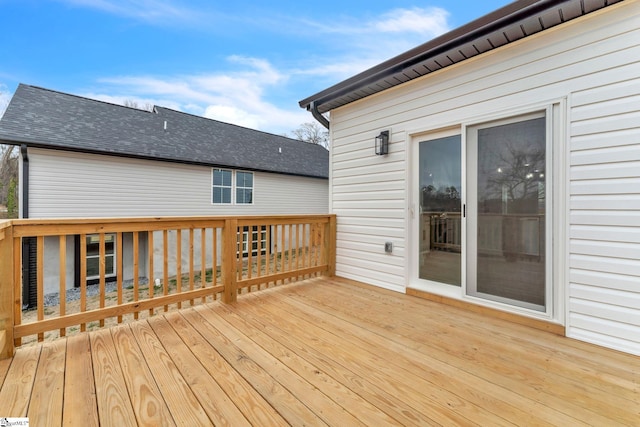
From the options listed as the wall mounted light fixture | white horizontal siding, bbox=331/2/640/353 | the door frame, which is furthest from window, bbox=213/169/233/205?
the door frame

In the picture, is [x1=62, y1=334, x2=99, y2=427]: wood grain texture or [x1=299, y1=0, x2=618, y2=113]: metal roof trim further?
[x1=299, y1=0, x2=618, y2=113]: metal roof trim

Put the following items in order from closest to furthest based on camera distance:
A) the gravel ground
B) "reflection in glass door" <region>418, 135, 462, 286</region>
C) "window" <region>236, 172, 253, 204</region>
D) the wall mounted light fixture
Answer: "reflection in glass door" <region>418, 135, 462, 286</region>, the wall mounted light fixture, the gravel ground, "window" <region>236, 172, 253, 204</region>

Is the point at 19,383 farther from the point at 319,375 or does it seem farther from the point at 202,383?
the point at 319,375

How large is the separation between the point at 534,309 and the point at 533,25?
248 centimetres

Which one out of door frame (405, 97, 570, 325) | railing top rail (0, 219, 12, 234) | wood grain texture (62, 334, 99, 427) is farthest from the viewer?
door frame (405, 97, 570, 325)

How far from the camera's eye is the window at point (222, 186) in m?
9.67

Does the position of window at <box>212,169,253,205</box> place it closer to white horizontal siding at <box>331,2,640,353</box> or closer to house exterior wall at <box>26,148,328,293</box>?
house exterior wall at <box>26,148,328,293</box>

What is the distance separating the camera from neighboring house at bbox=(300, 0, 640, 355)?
6.81ft

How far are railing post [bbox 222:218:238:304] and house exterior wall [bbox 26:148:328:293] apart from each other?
580cm

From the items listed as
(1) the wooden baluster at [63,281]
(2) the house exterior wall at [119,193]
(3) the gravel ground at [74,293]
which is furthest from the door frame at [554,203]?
(3) the gravel ground at [74,293]

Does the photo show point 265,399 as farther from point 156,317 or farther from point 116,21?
point 116,21

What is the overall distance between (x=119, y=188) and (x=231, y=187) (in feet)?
11.1

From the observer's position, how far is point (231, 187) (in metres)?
10.1

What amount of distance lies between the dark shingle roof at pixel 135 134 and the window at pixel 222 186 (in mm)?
393
